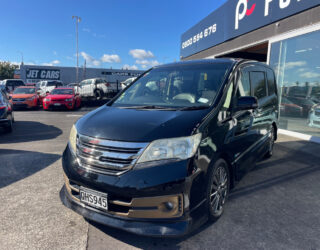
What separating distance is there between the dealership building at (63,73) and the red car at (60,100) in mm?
21893

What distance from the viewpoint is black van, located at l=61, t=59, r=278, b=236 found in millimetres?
2004

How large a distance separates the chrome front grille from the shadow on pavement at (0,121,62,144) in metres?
5.12

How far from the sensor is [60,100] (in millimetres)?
13516

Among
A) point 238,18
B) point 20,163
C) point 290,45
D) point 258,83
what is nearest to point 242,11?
point 238,18

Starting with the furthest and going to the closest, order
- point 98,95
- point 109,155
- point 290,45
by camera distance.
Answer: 1. point 98,95
2. point 290,45
3. point 109,155

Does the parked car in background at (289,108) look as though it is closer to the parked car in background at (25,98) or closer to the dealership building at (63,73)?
the parked car in background at (25,98)

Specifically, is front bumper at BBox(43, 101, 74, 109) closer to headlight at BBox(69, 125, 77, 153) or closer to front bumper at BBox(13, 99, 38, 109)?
front bumper at BBox(13, 99, 38, 109)

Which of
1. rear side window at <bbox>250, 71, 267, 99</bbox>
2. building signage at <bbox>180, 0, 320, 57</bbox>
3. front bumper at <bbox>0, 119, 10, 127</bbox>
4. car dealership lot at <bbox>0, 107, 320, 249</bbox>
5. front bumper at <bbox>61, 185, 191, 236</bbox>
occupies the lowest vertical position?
car dealership lot at <bbox>0, 107, 320, 249</bbox>

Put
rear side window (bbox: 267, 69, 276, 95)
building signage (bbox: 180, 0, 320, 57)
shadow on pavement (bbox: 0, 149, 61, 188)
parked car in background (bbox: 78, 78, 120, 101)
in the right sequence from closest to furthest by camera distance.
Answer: shadow on pavement (bbox: 0, 149, 61, 188), rear side window (bbox: 267, 69, 276, 95), building signage (bbox: 180, 0, 320, 57), parked car in background (bbox: 78, 78, 120, 101)

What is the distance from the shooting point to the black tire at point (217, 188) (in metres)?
2.34

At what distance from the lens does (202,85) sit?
3023 mm

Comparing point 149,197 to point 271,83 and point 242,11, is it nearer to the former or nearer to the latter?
point 271,83

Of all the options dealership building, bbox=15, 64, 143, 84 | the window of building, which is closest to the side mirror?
the window of building

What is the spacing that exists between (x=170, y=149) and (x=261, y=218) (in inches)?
61.4
